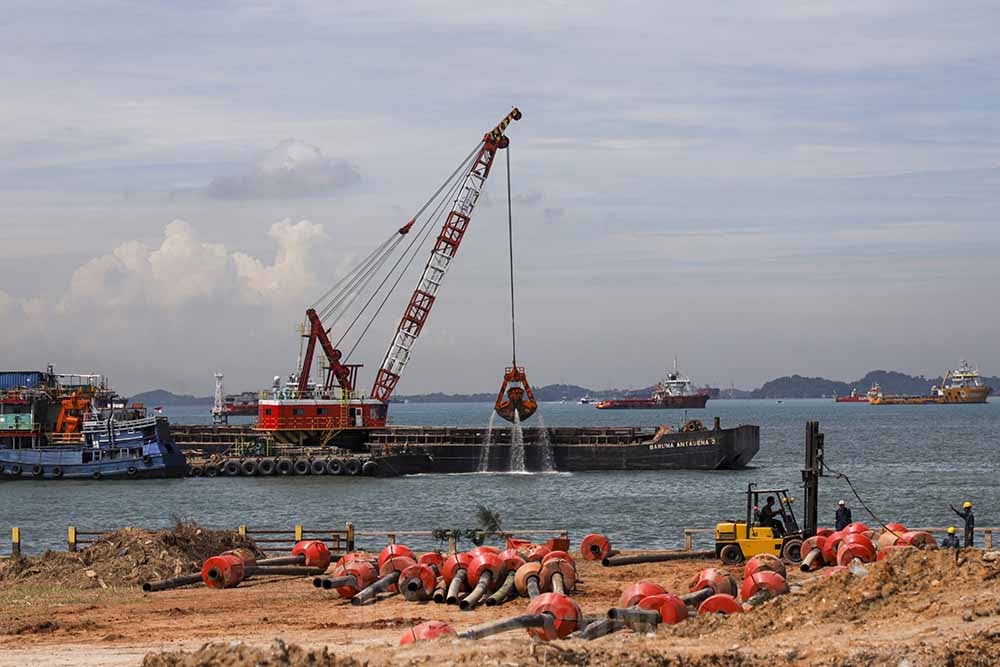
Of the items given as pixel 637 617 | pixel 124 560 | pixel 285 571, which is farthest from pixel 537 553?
pixel 124 560

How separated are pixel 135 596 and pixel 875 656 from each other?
53.4 ft

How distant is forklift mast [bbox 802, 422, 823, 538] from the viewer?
29547 millimetres

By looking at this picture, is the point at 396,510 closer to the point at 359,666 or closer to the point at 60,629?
the point at 60,629

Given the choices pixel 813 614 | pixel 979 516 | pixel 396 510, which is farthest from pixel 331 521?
pixel 813 614

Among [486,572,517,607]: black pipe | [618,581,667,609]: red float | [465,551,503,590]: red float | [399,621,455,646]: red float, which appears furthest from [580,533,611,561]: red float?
[399,621,455,646]: red float

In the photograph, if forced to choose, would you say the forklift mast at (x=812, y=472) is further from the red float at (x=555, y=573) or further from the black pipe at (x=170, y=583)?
the black pipe at (x=170, y=583)

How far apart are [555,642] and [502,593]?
6497mm

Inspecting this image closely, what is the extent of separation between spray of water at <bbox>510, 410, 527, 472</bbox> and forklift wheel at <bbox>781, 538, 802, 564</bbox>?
49425 millimetres

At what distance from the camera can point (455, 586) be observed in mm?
25125

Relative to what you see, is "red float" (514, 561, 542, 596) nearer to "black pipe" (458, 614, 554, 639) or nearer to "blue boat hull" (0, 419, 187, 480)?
"black pipe" (458, 614, 554, 639)

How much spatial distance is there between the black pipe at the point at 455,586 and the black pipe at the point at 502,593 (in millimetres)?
635

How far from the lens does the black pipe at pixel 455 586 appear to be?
25.1 meters

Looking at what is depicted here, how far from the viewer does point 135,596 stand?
27766mm

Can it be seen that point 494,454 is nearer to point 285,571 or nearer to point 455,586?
point 285,571
